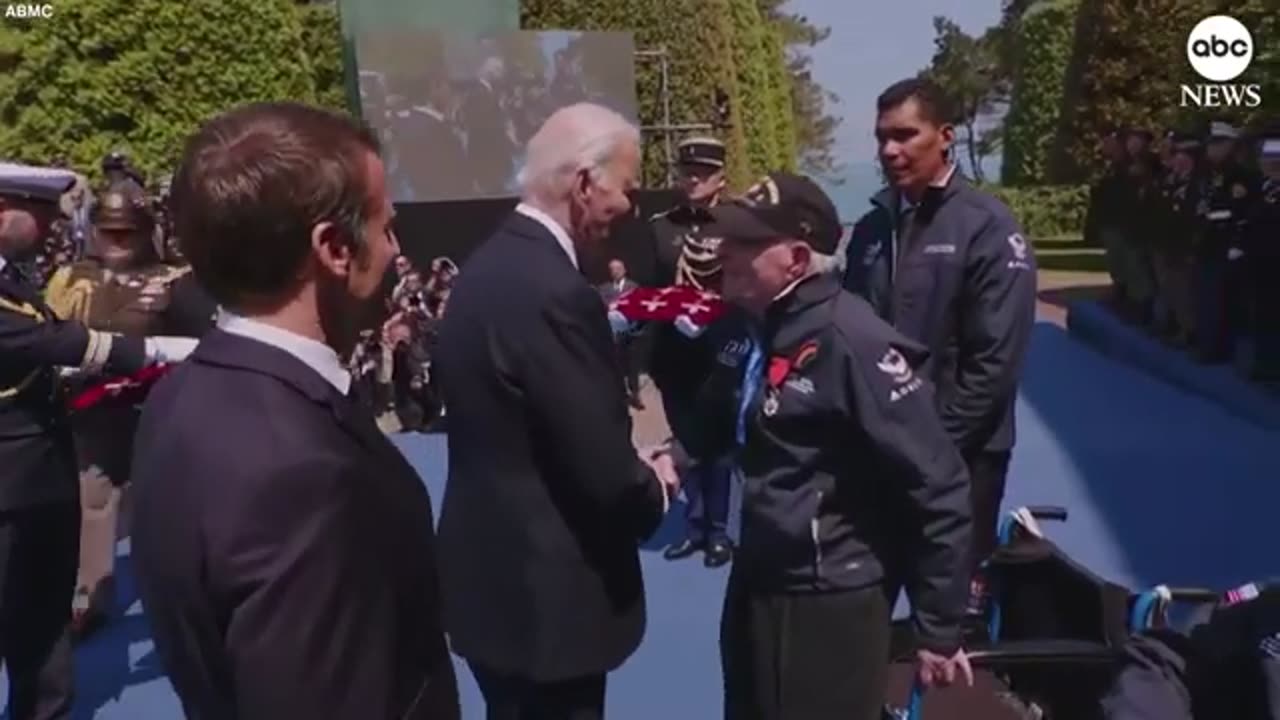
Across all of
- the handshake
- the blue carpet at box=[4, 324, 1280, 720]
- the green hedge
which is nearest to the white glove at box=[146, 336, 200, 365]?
the blue carpet at box=[4, 324, 1280, 720]

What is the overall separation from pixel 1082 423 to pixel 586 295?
833cm

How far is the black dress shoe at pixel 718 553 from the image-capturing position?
279 inches

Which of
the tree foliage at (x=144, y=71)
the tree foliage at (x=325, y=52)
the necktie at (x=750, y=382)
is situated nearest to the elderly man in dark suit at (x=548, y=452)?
the necktie at (x=750, y=382)

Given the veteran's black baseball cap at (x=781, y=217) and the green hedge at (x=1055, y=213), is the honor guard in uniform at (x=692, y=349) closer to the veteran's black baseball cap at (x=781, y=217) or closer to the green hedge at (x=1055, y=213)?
the veteran's black baseball cap at (x=781, y=217)

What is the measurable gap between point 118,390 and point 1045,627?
10.1 ft

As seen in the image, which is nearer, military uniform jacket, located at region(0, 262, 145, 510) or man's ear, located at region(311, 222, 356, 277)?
man's ear, located at region(311, 222, 356, 277)

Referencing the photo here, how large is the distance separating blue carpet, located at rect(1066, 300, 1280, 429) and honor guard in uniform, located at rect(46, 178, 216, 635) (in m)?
6.95

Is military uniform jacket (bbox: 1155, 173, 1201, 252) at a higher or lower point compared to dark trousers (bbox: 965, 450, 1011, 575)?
lower

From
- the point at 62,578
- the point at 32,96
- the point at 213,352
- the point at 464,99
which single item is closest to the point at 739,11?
the point at 464,99

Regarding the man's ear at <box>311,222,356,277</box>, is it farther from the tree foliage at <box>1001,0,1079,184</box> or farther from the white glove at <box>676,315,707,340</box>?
the tree foliage at <box>1001,0,1079,184</box>

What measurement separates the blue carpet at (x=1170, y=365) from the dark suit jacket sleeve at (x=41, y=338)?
7.64 meters

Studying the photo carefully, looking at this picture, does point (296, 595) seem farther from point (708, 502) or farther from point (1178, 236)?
point (1178, 236)

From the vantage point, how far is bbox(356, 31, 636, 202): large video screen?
15.8m

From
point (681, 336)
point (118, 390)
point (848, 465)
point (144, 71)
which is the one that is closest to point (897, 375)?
point (848, 465)
